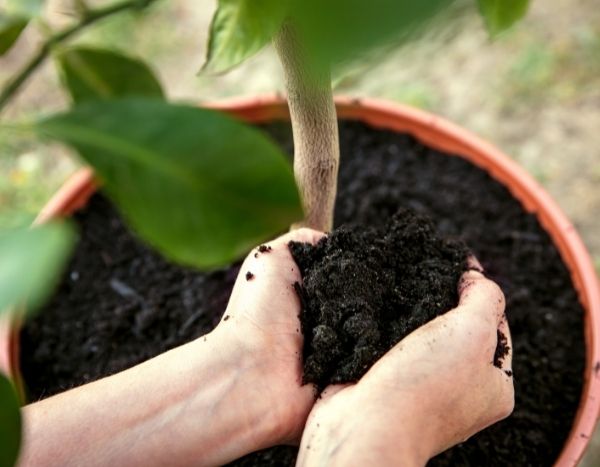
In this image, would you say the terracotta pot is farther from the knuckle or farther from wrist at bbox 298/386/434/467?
wrist at bbox 298/386/434/467

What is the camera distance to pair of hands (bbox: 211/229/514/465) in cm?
72

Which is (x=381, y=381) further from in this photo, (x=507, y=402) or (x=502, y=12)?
(x=502, y=12)

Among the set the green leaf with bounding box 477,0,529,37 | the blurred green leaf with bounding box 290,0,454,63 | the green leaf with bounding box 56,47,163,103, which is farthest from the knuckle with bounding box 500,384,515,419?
the blurred green leaf with bounding box 290,0,454,63

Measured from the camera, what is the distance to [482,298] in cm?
82

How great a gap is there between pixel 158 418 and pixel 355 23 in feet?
1.94

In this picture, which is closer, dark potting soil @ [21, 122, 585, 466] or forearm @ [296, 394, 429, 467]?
forearm @ [296, 394, 429, 467]

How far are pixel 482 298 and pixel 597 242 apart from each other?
76 cm

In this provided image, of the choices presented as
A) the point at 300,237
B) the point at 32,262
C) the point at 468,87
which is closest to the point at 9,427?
the point at 32,262

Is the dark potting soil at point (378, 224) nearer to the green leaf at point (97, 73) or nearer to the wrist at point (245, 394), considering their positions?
the wrist at point (245, 394)

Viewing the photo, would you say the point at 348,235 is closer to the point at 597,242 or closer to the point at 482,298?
the point at 482,298

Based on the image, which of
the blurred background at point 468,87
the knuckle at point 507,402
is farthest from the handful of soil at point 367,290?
the blurred background at point 468,87

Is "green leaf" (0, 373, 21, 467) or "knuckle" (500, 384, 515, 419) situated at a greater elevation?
"green leaf" (0, 373, 21, 467)

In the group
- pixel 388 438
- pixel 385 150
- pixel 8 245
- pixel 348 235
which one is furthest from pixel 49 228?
pixel 385 150

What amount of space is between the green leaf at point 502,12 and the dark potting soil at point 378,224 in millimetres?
487
